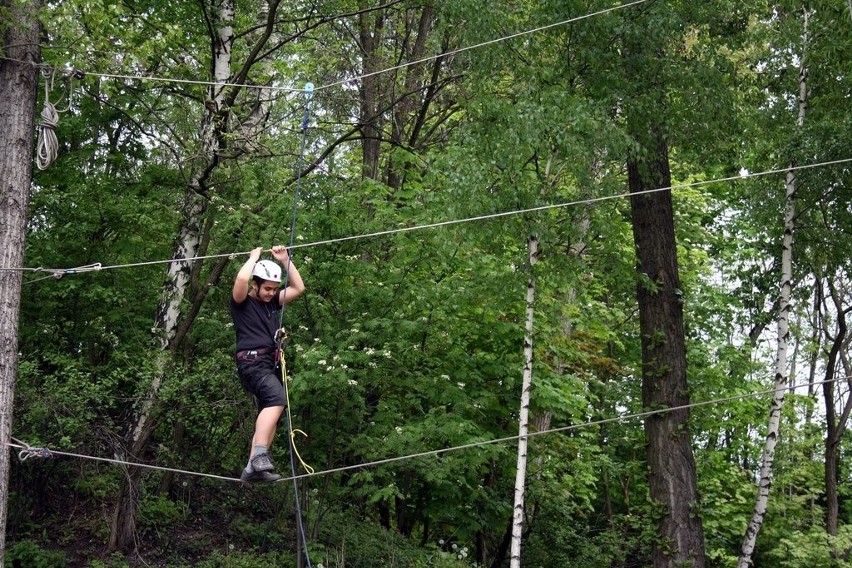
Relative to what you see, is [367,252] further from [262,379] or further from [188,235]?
[262,379]

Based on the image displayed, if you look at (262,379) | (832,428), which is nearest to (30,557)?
(262,379)

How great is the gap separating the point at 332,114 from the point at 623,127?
6449mm

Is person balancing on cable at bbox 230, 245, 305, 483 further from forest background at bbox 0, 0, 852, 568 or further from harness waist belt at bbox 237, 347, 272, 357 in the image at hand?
forest background at bbox 0, 0, 852, 568

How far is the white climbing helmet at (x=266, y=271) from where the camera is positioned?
6023 millimetres

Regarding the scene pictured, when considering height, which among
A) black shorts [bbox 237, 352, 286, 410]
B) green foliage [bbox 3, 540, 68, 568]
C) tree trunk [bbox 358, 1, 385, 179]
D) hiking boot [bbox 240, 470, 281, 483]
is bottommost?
green foliage [bbox 3, 540, 68, 568]

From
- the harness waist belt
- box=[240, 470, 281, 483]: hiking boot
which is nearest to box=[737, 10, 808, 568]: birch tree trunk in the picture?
box=[240, 470, 281, 483]: hiking boot

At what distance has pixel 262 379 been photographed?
6.09 metres

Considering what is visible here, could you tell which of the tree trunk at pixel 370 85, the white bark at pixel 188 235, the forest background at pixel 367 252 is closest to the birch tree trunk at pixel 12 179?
the forest background at pixel 367 252

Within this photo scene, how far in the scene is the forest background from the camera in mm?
9250

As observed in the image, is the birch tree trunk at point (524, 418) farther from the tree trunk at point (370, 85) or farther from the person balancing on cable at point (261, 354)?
the tree trunk at point (370, 85)

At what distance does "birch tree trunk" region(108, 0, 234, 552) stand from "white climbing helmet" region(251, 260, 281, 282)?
387 centimetres

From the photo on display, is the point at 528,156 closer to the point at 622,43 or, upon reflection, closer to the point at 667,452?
the point at 622,43

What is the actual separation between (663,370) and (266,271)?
497cm

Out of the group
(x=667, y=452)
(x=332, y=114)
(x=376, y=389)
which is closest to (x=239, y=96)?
(x=332, y=114)
